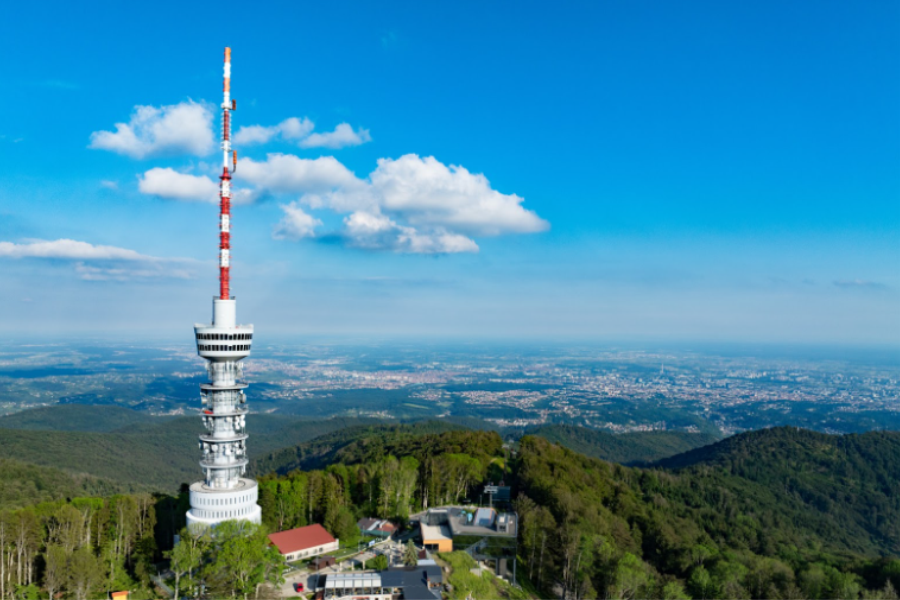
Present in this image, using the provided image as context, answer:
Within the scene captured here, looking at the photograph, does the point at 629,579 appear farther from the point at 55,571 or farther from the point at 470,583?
the point at 55,571

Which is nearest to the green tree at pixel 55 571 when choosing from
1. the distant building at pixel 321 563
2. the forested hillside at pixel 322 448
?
the distant building at pixel 321 563

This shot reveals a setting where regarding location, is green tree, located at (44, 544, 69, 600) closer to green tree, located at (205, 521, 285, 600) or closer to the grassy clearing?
green tree, located at (205, 521, 285, 600)

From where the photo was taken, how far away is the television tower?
163 feet

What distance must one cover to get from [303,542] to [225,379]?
1619cm

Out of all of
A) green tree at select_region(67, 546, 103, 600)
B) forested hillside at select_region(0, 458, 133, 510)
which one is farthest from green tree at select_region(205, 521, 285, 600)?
forested hillside at select_region(0, 458, 133, 510)

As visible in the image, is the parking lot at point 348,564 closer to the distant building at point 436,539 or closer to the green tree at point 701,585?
the distant building at point 436,539

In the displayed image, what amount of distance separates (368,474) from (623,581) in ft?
106

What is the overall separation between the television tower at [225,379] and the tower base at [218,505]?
0.41 feet

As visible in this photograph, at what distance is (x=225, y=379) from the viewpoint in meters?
50.8

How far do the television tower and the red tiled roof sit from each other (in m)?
2.97

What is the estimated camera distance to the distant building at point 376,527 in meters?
53.0

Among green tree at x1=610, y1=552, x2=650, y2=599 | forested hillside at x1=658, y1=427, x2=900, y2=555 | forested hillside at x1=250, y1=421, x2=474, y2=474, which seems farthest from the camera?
forested hillside at x1=250, y1=421, x2=474, y2=474

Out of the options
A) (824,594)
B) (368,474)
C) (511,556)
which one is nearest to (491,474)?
(368,474)

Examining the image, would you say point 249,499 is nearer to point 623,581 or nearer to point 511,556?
point 511,556
